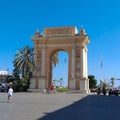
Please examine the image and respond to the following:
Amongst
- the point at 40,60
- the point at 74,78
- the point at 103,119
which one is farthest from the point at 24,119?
the point at 40,60

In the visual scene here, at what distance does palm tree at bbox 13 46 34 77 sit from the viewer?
201 ft

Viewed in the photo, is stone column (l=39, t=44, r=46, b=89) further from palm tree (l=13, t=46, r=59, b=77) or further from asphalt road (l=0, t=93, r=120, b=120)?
asphalt road (l=0, t=93, r=120, b=120)

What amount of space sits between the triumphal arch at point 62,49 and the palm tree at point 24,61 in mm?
1585

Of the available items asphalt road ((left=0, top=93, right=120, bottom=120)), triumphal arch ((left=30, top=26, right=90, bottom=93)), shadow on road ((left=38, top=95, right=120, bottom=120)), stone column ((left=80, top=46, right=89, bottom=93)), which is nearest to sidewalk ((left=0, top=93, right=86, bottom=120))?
asphalt road ((left=0, top=93, right=120, bottom=120))

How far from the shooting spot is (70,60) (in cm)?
5931

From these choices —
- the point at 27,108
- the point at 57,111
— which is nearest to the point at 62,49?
the point at 27,108

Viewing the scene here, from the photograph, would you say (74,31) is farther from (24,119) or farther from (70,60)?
A: (24,119)

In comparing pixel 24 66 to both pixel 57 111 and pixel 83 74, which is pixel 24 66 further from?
pixel 57 111

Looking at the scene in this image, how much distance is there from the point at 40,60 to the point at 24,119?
164 feet

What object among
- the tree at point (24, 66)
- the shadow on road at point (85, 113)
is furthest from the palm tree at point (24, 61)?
the shadow on road at point (85, 113)

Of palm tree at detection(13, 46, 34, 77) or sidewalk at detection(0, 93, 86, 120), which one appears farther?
palm tree at detection(13, 46, 34, 77)

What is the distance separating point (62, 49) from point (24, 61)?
905cm

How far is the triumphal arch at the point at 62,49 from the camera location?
57.6 metres

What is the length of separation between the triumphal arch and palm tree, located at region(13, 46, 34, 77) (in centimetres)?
159
